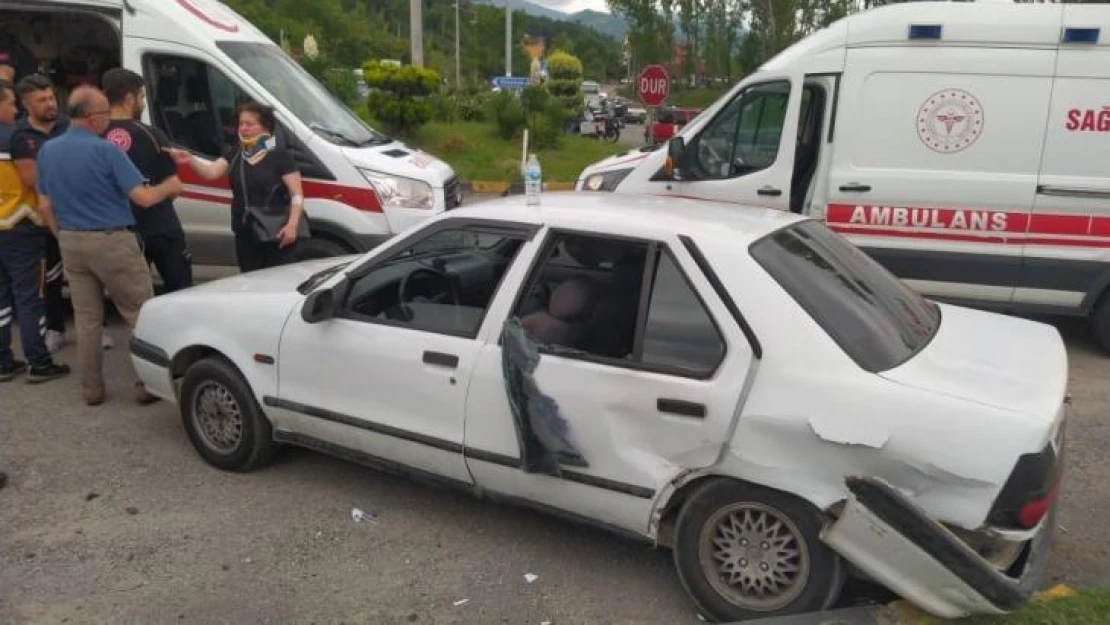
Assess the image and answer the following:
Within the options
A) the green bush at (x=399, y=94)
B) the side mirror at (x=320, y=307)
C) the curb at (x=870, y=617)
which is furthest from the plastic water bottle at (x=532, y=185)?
the green bush at (x=399, y=94)

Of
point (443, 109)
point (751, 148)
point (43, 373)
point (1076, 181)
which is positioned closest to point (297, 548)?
point (43, 373)

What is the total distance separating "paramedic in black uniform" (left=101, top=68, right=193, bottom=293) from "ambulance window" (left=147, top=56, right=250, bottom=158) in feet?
4.35

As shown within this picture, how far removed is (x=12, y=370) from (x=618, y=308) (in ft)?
14.9

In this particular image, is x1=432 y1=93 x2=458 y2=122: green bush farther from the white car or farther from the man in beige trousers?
Answer: the white car

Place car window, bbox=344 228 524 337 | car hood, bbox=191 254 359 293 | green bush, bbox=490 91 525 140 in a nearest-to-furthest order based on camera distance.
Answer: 1. car window, bbox=344 228 524 337
2. car hood, bbox=191 254 359 293
3. green bush, bbox=490 91 525 140

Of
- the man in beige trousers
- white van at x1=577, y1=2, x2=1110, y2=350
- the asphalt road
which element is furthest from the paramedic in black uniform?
white van at x1=577, y1=2, x2=1110, y2=350

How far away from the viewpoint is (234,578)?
139 inches

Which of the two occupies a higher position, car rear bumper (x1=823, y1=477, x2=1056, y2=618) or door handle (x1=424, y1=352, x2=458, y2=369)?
door handle (x1=424, y1=352, x2=458, y2=369)

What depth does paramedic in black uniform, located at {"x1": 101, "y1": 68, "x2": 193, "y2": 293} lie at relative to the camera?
521 cm

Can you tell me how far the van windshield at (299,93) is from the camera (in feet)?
22.4

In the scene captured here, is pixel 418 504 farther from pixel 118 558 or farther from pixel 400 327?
pixel 118 558

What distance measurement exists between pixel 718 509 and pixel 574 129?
2670cm

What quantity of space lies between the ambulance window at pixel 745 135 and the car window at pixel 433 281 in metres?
3.59

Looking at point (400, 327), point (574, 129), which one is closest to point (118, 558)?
point (400, 327)
